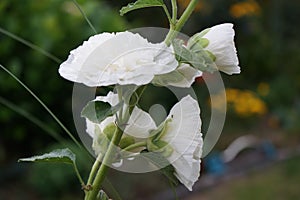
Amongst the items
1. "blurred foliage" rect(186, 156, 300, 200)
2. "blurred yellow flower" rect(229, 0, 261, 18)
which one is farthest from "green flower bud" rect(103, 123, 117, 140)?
"blurred yellow flower" rect(229, 0, 261, 18)

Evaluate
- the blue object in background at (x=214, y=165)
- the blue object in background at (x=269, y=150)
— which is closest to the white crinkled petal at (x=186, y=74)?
the blue object in background at (x=214, y=165)

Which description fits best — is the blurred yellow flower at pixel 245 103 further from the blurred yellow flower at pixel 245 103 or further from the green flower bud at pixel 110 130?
the green flower bud at pixel 110 130

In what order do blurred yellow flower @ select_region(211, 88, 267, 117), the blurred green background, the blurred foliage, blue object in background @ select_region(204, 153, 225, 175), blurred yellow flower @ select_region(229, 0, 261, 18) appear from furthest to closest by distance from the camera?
blurred yellow flower @ select_region(229, 0, 261, 18) → blurred yellow flower @ select_region(211, 88, 267, 117) → blue object in background @ select_region(204, 153, 225, 175) → the blurred foliage → the blurred green background

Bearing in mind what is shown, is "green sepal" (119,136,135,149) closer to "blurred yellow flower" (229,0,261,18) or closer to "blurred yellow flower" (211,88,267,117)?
"blurred yellow flower" (211,88,267,117)

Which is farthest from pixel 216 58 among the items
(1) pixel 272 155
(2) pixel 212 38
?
(1) pixel 272 155

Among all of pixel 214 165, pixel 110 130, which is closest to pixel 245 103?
pixel 214 165

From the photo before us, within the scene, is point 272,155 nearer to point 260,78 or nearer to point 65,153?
point 260,78

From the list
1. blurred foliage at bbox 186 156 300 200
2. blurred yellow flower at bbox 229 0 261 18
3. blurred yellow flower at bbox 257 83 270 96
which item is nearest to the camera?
blurred foliage at bbox 186 156 300 200
